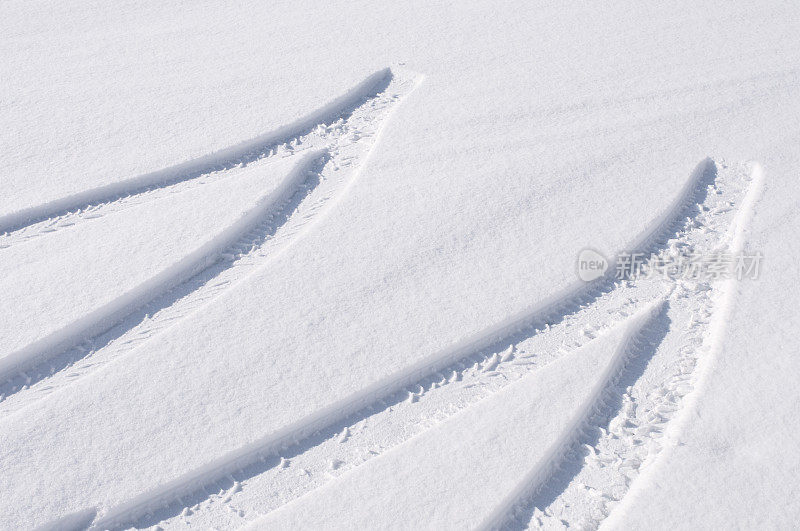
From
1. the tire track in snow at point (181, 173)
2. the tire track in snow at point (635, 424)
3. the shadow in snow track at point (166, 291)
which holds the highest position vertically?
the tire track in snow at point (181, 173)

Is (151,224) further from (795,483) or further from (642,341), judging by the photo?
(795,483)

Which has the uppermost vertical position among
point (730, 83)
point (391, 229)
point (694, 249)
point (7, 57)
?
point (7, 57)

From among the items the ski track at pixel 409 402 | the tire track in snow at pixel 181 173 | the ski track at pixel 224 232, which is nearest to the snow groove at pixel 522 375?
the ski track at pixel 409 402

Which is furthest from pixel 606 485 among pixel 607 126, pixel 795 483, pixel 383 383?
pixel 607 126

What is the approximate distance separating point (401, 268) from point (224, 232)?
0.44 m

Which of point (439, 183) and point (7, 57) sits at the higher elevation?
point (7, 57)

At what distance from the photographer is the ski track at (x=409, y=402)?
1.39 meters

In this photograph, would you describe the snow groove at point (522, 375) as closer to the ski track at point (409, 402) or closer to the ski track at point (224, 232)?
the ski track at point (409, 402)

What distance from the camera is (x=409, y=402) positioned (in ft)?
5.07

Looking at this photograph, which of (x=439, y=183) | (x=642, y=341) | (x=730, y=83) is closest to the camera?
(x=642, y=341)

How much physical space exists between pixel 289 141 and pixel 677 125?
42.7 inches

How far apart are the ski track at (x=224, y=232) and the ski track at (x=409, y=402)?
1.22 ft

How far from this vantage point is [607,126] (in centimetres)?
217

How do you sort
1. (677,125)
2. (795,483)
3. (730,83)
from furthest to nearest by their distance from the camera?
(730,83), (677,125), (795,483)
